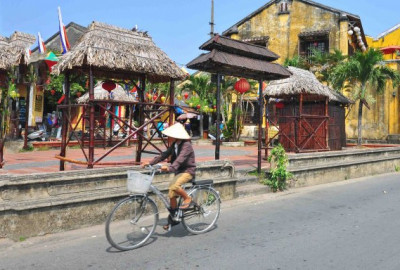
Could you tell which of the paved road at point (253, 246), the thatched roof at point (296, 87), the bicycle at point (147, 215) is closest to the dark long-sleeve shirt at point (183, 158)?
the bicycle at point (147, 215)

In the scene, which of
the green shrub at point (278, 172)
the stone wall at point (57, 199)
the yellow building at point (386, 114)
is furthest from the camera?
the yellow building at point (386, 114)

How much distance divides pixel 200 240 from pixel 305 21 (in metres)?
24.4

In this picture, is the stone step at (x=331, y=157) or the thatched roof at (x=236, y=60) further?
the stone step at (x=331, y=157)

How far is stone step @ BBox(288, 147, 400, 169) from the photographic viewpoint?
34.0 feet

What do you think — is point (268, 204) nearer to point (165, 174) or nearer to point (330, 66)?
point (165, 174)

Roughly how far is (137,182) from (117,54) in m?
3.66

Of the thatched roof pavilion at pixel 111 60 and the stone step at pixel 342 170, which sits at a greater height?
the thatched roof pavilion at pixel 111 60

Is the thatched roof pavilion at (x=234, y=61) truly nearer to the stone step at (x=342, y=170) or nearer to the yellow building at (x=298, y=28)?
the stone step at (x=342, y=170)

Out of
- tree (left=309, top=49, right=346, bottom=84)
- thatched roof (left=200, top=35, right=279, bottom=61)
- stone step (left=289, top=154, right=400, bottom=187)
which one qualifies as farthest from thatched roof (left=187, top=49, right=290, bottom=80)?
tree (left=309, top=49, right=346, bottom=84)

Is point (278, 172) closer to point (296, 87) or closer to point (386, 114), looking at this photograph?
point (296, 87)

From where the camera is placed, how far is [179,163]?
5480 millimetres

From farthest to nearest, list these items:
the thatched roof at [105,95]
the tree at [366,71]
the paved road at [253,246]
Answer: the tree at [366,71], the thatched roof at [105,95], the paved road at [253,246]

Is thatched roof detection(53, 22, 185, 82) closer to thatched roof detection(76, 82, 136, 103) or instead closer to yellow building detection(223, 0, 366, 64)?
thatched roof detection(76, 82, 136, 103)

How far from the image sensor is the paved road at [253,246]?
14.5 feet
